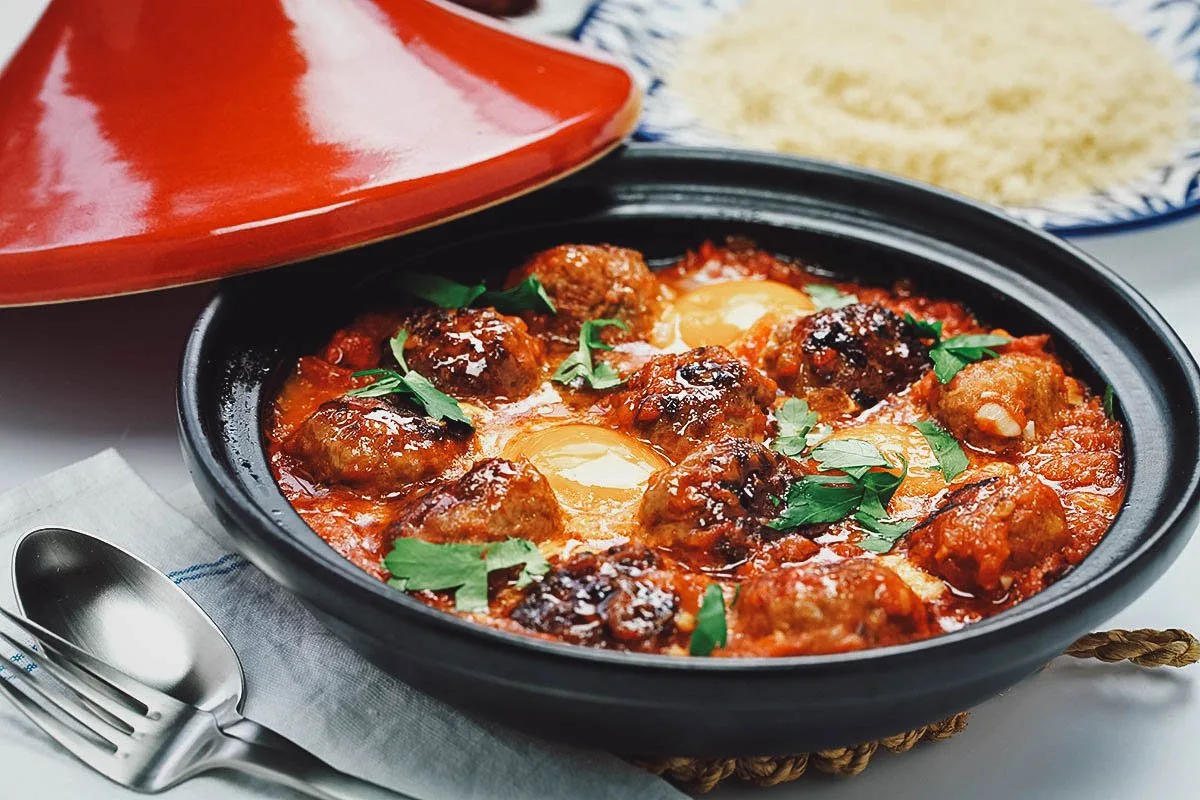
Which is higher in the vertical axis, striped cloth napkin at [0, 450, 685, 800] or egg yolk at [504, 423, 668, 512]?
egg yolk at [504, 423, 668, 512]

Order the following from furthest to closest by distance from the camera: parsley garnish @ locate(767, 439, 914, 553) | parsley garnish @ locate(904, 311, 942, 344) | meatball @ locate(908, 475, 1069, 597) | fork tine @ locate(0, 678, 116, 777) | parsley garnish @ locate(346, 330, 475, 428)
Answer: parsley garnish @ locate(904, 311, 942, 344) → parsley garnish @ locate(346, 330, 475, 428) → parsley garnish @ locate(767, 439, 914, 553) → meatball @ locate(908, 475, 1069, 597) → fork tine @ locate(0, 678, 116, 777)

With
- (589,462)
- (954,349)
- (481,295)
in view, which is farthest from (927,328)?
(481,295)

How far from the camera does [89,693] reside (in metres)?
3.25

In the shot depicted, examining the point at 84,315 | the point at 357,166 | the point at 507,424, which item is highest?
the point at 357,166

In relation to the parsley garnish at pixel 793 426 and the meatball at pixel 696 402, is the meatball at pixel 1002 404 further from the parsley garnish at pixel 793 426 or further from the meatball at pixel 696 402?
the meatball at pixel 696 402

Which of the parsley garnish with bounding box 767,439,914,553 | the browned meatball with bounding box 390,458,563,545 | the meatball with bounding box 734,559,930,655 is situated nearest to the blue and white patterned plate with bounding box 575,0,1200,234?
the parsley garnish with bounding box 767,439,914,553

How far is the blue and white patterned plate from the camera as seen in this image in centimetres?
566

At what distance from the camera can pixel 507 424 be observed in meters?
3.97

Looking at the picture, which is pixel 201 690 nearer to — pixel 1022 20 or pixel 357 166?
pixel 357 166

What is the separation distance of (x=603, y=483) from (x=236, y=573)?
1089 mm

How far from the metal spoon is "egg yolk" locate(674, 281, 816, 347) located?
6.06 ft

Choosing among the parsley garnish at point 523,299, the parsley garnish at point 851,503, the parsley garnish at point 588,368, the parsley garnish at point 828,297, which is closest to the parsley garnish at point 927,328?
the parsley garnish at point 828,297

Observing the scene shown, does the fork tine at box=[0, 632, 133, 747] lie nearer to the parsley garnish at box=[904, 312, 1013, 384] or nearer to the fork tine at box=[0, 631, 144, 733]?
the fork tine at box=[0, 631, 144, 733]

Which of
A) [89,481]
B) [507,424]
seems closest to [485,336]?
[507,424]
